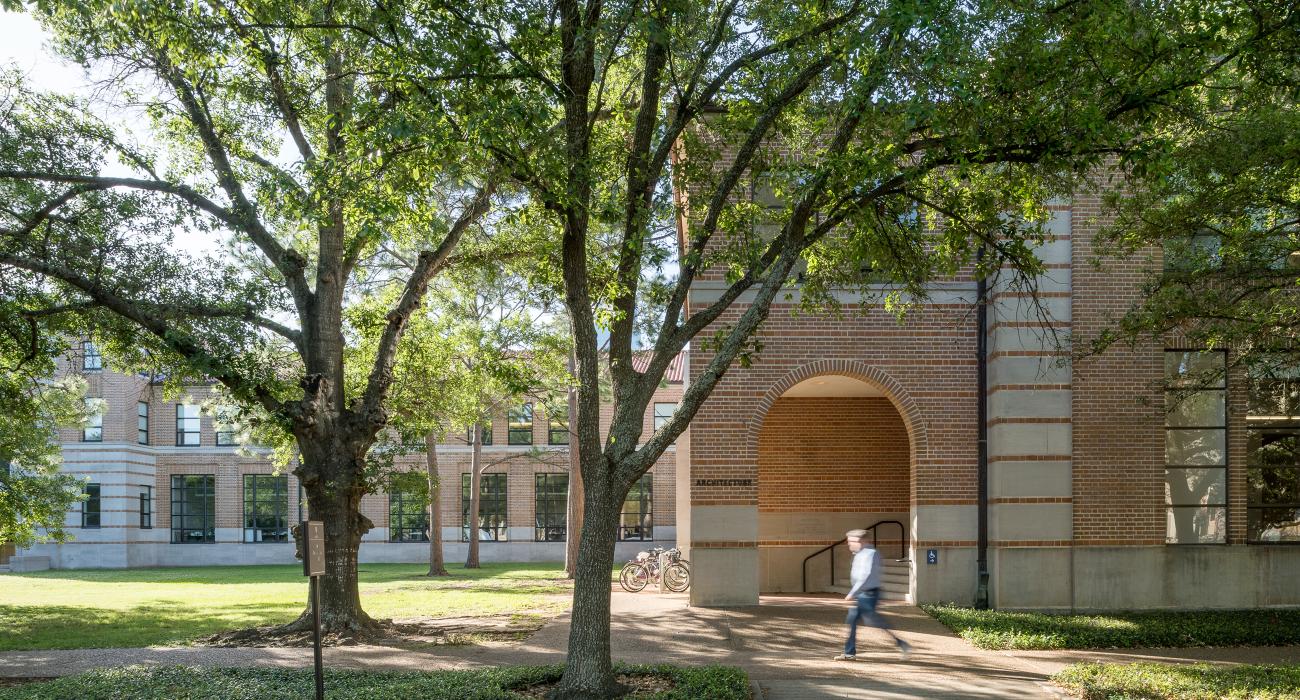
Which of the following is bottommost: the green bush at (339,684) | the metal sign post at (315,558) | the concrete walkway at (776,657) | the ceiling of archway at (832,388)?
the concrete walkway at (776,657)

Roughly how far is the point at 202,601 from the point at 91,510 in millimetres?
22724

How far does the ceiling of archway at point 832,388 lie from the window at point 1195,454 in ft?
15.4

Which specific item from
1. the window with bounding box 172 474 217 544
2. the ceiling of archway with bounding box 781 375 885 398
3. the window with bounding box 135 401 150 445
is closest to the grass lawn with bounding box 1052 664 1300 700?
the ceiling of archway with bounding box 781 375 885 398

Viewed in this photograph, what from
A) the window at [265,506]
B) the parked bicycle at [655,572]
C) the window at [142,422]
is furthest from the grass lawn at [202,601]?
the window at [142,422]

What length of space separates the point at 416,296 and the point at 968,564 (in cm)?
979

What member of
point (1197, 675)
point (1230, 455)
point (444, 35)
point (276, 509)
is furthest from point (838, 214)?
point (276, 509)

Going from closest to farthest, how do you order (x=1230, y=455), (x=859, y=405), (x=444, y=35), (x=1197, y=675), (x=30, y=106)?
(x=444, y=35)
(x=1197, y=675)
(x=30, y=106)
(x=1230, y=455)
(x=859, y=405)

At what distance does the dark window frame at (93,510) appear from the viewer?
41.0m

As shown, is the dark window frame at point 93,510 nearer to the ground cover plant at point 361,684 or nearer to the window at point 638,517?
the window at point 638,517

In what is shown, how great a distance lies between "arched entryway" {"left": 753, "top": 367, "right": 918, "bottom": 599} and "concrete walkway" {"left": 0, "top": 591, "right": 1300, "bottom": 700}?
16.6 ft

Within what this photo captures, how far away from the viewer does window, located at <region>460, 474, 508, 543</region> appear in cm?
4059

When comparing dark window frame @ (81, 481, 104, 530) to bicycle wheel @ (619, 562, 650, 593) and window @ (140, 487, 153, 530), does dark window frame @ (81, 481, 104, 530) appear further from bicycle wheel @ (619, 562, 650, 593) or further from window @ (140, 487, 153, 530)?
bicycle wheel @ (619, 562, 650, 593)

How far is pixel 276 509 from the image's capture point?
42.3 meters

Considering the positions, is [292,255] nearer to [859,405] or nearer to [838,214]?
[838,214]
